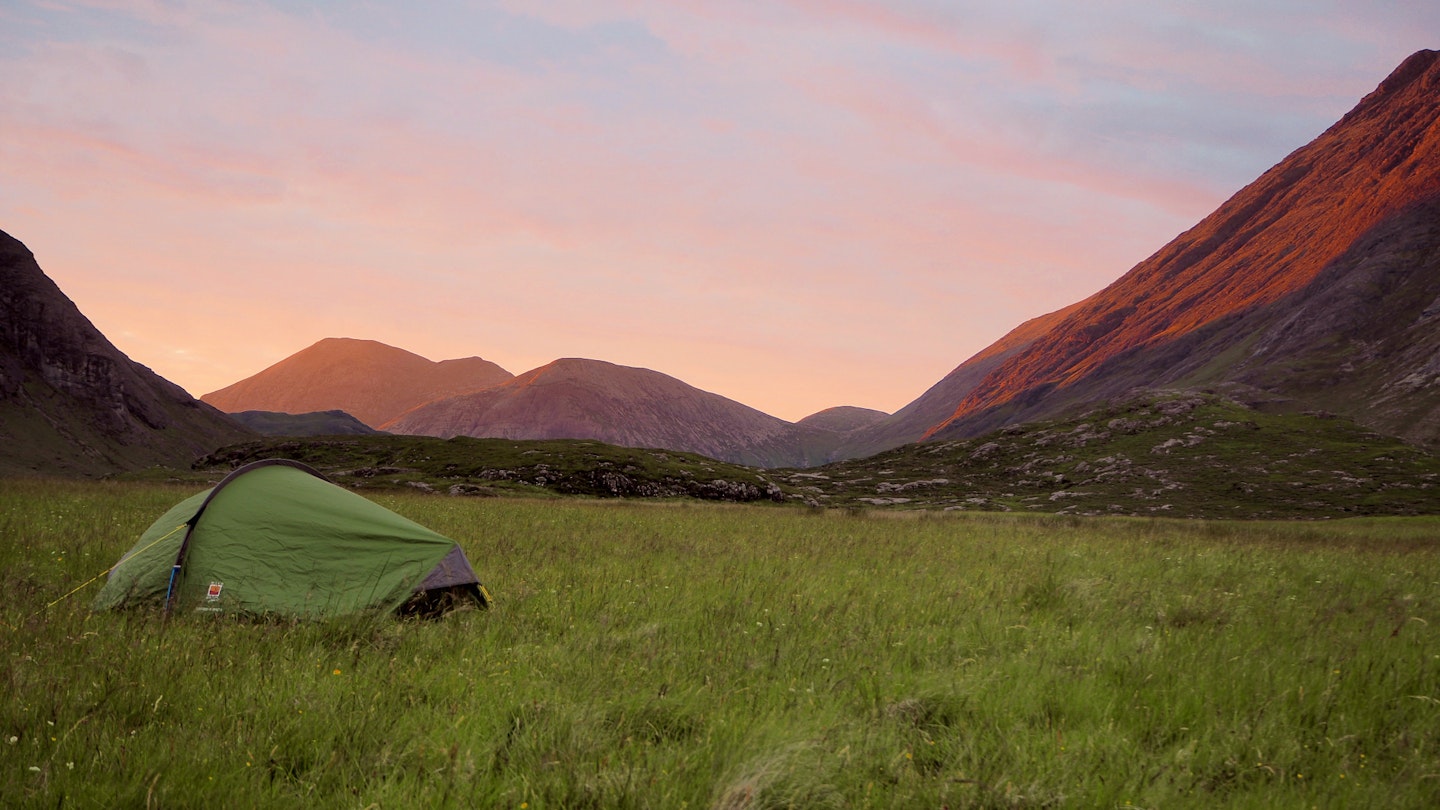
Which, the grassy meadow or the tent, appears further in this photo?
the tent

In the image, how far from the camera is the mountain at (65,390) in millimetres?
161750

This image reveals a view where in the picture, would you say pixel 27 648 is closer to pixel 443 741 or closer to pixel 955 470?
pixel 443 741

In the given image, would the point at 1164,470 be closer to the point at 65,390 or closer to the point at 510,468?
the point at 510,468

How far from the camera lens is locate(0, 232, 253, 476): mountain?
16175 cm

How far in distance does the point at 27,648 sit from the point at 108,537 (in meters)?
9.56

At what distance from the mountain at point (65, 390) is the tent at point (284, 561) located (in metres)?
196

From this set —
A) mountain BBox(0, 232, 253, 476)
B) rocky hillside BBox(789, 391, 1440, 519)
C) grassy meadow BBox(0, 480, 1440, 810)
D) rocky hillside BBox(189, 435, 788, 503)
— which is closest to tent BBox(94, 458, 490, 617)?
grassy meadow BBox(0, 480, 1440, 810)

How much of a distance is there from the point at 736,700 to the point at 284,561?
21.8ft

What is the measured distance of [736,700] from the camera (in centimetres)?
581

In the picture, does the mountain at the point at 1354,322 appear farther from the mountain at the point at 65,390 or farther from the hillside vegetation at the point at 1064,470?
the mountain at the point at 65,390

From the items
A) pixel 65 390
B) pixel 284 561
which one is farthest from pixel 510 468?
pixel 65 390

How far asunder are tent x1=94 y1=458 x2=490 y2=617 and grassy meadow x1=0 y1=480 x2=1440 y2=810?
0.56 meters

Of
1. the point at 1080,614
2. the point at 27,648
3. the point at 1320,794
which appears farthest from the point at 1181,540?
the point at 27,648

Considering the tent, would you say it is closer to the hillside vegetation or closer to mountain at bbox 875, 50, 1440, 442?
→ the hillside vegetation
